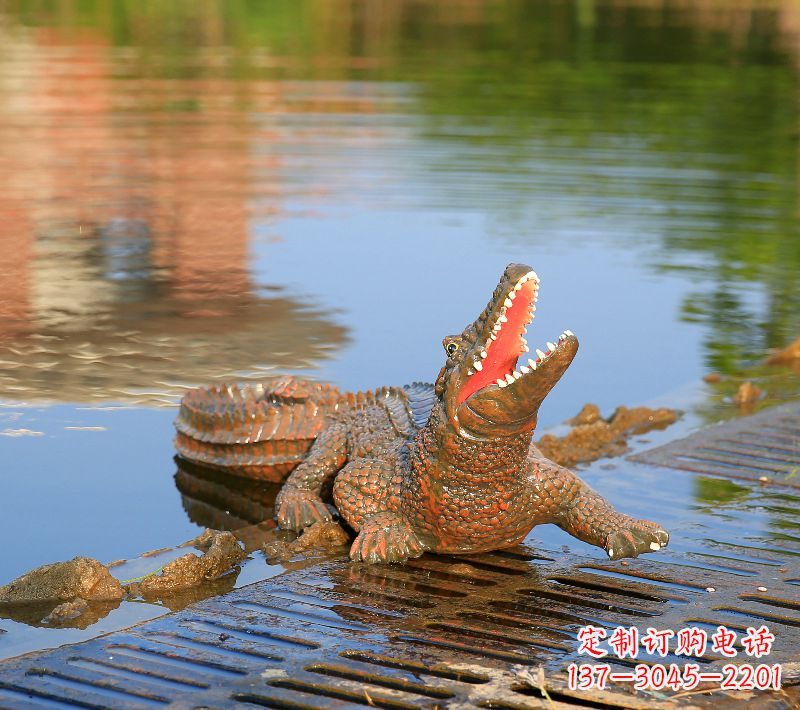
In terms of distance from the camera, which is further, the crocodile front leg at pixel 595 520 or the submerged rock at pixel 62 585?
the crocodile front leg at pixel 595 520

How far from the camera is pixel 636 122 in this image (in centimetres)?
2164

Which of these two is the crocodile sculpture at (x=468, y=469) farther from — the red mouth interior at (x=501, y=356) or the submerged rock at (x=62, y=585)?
the submerged rock at (x=62, y=585)

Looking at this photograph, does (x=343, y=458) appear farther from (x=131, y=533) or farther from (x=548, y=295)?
(x=548, y=295)

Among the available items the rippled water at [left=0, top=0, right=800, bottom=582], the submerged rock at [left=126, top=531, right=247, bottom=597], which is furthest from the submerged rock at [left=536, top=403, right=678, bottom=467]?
the submerged rock at [left=126, top=531, right=247, bottom=597]

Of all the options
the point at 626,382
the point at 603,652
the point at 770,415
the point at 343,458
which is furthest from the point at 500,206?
the point at 603,652

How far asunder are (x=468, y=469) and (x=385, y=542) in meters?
0.48

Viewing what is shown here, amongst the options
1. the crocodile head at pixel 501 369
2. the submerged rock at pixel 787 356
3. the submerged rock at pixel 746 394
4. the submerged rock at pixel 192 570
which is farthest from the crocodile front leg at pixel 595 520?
the submerged rock at pixel 787 356

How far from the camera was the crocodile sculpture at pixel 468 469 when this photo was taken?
17.2 feet

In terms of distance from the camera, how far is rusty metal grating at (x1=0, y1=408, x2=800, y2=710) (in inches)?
172

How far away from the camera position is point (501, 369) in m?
5.39

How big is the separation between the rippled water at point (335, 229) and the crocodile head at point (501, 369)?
1625 mm

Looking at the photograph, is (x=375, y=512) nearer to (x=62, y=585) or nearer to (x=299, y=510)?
(x=299, y=510)

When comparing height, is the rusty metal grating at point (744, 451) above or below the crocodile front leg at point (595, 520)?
below

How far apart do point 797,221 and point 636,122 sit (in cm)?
753
